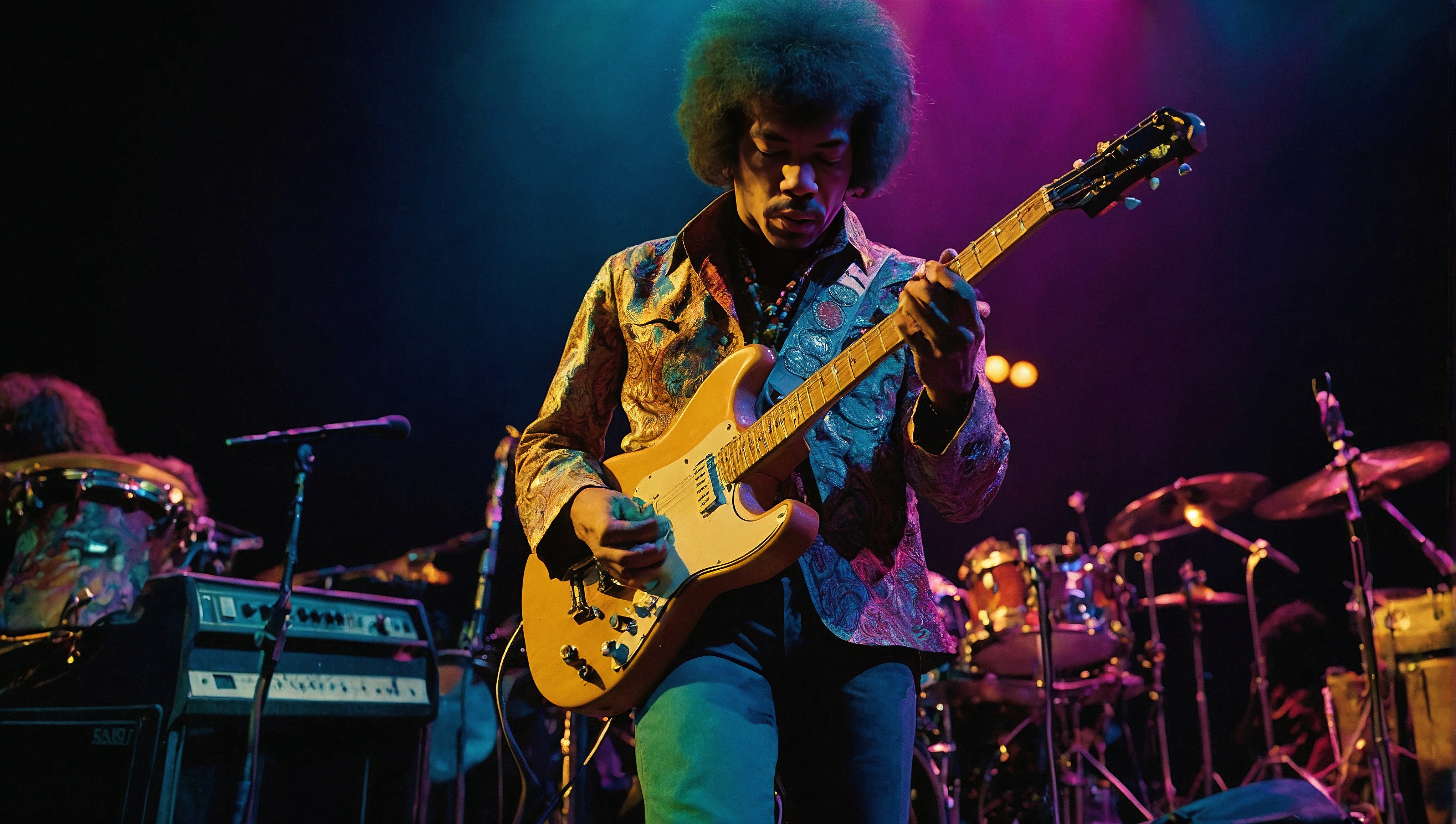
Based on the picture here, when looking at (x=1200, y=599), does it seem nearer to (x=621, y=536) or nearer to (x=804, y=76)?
(x=804, y=76)

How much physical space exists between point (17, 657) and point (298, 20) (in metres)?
4.56

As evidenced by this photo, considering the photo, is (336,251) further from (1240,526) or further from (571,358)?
(1240,526)

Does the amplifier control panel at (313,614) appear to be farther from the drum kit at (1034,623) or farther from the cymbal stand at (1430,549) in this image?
the cymbal stand at (1430,549)

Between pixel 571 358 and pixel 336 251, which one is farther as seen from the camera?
pixel 336 251

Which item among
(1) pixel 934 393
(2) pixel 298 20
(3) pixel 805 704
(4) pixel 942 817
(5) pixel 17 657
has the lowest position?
(4) pixel 942 817

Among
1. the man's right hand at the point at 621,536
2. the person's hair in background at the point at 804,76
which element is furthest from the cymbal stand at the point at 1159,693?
the man's right hand at the point at 621,536

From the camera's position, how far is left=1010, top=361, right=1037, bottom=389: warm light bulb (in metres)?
8.20

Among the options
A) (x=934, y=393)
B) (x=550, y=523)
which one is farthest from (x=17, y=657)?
(x=934, y=393)

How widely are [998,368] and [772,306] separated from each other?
6250mm

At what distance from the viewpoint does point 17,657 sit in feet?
11.4

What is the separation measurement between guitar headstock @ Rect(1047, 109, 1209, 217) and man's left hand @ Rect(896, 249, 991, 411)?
0.94 feet

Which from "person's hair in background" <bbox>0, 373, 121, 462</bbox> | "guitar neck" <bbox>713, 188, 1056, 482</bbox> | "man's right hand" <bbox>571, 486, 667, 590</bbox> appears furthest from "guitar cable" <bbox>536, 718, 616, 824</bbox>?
"person's hair in background" <bbox>0, 373, 121, 462</bbox>

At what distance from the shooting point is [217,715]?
320 cm

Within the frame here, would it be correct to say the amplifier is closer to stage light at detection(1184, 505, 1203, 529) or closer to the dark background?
the dark background
